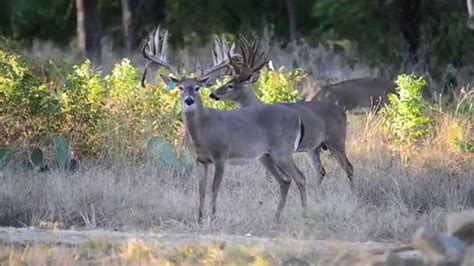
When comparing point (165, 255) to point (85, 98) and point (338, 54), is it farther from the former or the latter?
point (338, 54)

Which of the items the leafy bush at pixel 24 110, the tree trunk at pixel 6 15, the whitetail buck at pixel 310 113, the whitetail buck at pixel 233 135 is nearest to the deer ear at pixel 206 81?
the whitetail buck at pixel 233 135

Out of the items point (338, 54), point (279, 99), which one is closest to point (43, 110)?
point (279, 99)

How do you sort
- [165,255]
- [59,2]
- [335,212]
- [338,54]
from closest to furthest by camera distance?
[165,255] < [335,212] < [338,54] < [59,2]

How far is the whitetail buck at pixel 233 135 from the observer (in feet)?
44.0

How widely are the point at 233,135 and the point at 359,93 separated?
21.5ft

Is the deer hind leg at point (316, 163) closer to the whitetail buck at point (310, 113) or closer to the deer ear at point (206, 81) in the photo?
the whitetail buck at point (310, 113)

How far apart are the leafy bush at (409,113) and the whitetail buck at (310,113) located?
1084 mm

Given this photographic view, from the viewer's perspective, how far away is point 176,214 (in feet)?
43.0

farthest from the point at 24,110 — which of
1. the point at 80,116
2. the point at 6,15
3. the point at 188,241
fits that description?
the point at 6,15

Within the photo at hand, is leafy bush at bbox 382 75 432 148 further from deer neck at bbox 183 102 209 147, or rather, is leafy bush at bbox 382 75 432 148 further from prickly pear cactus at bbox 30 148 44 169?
prickly pear cactus at bbox 30 148 44 169

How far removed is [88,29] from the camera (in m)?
29.8

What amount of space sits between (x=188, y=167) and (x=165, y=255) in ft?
15.3

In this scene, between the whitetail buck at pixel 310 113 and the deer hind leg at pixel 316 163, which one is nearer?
the whitetail buck at pixel 310 113

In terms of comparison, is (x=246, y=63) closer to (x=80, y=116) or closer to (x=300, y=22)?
(x=80, y=116)
